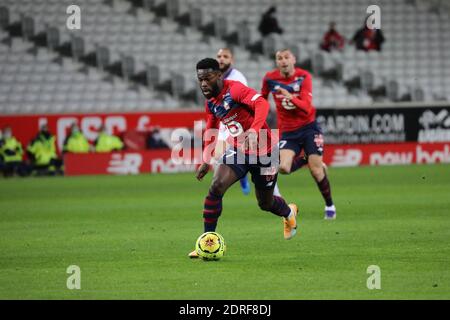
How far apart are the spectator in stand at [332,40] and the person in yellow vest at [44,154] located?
10525 mm

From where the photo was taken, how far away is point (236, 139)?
10.2m

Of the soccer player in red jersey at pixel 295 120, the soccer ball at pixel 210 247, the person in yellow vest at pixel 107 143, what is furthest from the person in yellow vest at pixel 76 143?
the soccer ball at pixel 210 247

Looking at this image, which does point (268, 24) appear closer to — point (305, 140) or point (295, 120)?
point (295, 120)

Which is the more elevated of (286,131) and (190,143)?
(286,131)

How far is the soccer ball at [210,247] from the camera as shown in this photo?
31.6 feet

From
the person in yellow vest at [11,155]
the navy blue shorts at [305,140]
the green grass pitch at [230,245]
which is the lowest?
the person in yellow vest at [11,155]

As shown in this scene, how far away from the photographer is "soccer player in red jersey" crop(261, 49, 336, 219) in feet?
44.2

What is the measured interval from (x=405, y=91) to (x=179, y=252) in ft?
73.6

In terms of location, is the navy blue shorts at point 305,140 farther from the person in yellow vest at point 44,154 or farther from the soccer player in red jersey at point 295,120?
the person in yellow vest at point 44,154

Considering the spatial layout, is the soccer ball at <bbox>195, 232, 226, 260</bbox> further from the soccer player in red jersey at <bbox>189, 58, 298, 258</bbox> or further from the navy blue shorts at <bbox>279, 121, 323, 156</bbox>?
the navy blue shorts at <bbox>279, 121, 323, 156</bbox>

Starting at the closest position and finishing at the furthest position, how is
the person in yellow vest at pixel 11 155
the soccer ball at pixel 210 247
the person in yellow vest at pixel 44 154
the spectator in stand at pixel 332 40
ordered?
1. the soccer ball at pixel 210 247
2. the person in yellow vest at pixel 44 154
3. the person in yellow vest at pixel 11 155
4. the spectator in stand at pixel 332 40
